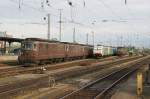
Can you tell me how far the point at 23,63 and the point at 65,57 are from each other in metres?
14.0

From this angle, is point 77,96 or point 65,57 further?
point 65,57

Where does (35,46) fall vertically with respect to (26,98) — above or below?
above

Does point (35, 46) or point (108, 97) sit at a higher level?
point (35, 46)

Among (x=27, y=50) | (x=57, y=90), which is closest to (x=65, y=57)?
(x=27, y=50)

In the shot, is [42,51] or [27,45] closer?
[27,45]

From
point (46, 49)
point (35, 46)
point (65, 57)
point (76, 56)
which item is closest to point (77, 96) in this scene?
point (35, 46)

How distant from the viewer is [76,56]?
2714 inches

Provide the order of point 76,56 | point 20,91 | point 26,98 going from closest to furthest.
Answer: point 26,98 → point 20,91 → point 76,56

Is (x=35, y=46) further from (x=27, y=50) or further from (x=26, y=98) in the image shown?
(x=26, y=98)

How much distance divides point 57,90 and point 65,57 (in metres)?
38.4

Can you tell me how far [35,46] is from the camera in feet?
143

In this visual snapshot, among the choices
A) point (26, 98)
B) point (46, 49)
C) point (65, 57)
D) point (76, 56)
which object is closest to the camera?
point (26, 98)

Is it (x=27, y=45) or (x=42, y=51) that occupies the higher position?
(x=27, y=45)

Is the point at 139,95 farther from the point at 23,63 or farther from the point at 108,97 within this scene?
the point at 23,63
